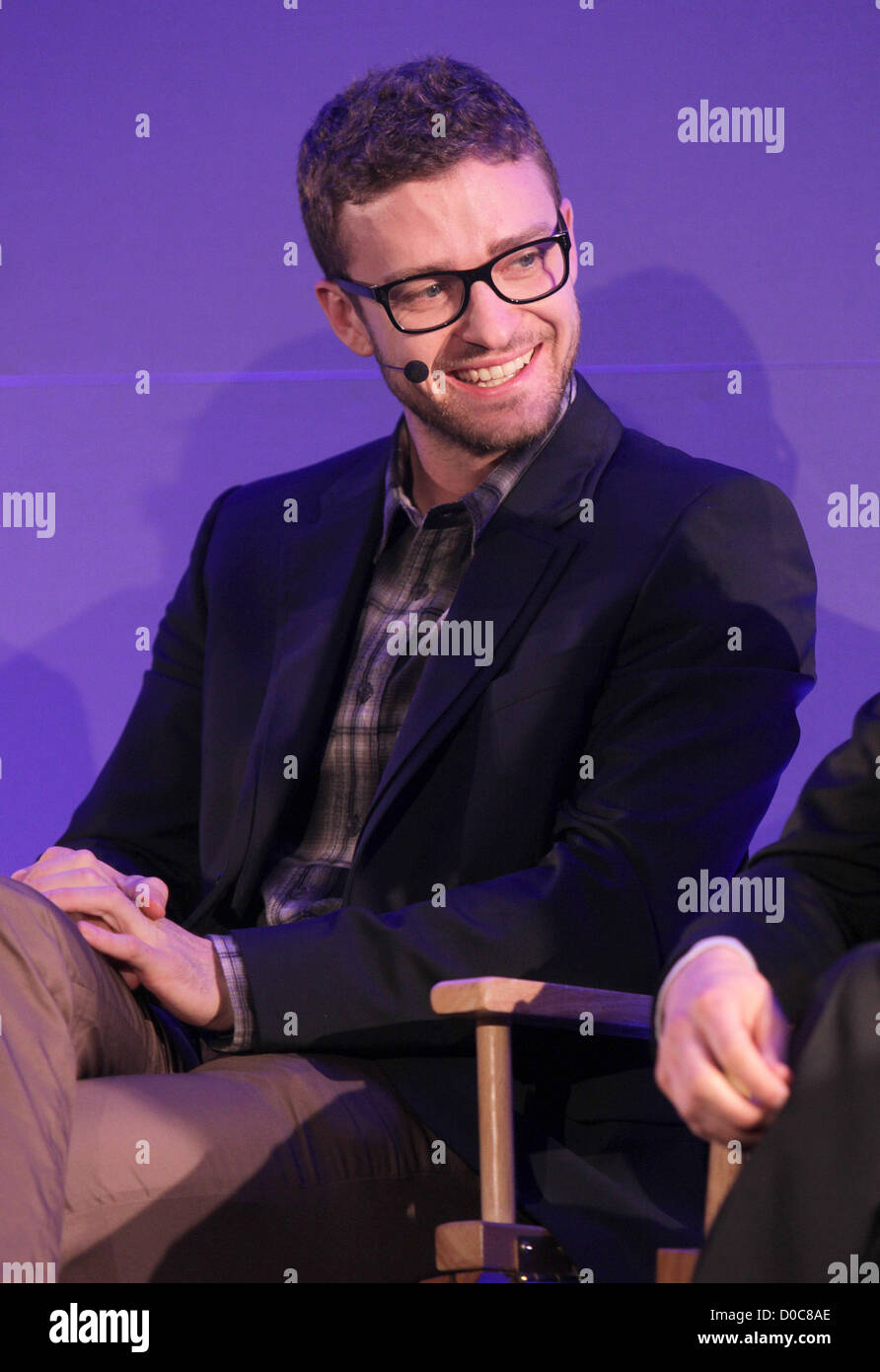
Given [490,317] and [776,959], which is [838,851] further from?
[490,317]

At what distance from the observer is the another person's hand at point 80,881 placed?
193 centimetres

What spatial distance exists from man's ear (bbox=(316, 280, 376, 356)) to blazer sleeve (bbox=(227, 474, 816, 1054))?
2.04 feet

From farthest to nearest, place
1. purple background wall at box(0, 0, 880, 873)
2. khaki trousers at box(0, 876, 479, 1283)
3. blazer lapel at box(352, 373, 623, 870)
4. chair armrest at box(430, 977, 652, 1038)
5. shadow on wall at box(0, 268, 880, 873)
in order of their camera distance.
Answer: shadow on wall at box(0, 268, 880, 873), purple background wall at box(0, 0, 880, 873), blazer lapel at box(352, 373, 623, 870), chair armrest at box(430, 977, 652, 1038), khaki trousers at box(0, 876, 479, 1283)

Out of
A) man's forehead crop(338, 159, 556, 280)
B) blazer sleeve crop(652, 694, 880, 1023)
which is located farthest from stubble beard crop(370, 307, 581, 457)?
blazer sleeve crop(652, 694, 880, 1023)

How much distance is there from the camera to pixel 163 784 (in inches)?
98.7

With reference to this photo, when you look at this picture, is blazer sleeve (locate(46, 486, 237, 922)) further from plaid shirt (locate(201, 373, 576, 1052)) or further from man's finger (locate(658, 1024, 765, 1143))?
man's finger (locate(658, 1024, 765, 1143))

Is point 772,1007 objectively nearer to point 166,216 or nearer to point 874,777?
point 874,777

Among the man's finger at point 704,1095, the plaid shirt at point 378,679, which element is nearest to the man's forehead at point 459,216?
the plaid shirt at point 378,679

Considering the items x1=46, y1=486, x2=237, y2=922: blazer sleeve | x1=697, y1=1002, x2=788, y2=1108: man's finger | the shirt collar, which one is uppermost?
the shirt collar

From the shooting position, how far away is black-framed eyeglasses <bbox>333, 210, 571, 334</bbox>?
230 centimetres

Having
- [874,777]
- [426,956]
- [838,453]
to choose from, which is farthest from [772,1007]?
[838,453]

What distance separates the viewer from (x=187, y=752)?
2543mm

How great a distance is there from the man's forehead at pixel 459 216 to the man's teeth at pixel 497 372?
0.47 ft

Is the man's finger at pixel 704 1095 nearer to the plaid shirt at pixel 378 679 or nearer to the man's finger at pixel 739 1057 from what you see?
the man's finger at pixel 739 1057
